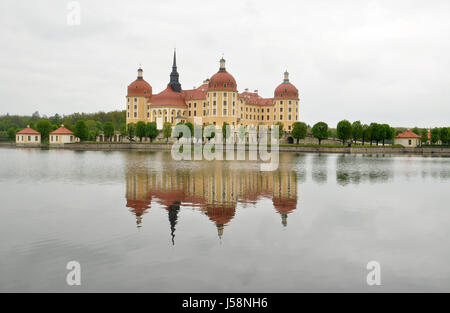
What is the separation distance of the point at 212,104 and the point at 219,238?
11763cm

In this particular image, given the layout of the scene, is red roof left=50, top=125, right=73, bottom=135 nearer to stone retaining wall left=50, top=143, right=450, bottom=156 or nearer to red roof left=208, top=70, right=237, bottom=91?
stone retaining wall left=50, top=143, right=450, bottom=156

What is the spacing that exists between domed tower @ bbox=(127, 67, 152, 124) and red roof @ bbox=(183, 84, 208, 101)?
44.3ft

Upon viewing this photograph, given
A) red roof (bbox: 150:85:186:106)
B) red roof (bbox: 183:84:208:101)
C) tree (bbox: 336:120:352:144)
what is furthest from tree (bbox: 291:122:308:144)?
red roof (bbox: 150:85:186:106)

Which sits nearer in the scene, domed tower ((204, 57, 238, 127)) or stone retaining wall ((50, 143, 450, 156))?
stone retaining wall ((50, 143, 450, 156))

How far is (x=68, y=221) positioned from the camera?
17000 millimetres

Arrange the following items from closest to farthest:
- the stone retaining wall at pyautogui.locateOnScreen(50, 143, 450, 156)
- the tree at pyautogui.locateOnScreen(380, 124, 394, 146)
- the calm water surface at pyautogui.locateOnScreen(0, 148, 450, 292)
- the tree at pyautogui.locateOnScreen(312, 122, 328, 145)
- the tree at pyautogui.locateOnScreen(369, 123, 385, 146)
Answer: the calm water surface at pyautogui.locateOnScreen(0, 148, 450, 292) → the stone retaining wall at pyautogui.locateOnScreen(50, 143, 450, 156) → the tree at pyautogui.locateOnScreen(369, 123, 385, 146) → the tree at pyautogui.locateOnScreen(380, 124, 394, 146) → the tree at pyautogui.locateOnScreen(312, 122, 328, 145)

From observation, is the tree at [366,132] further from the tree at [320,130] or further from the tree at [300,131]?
the tree at [300,131]

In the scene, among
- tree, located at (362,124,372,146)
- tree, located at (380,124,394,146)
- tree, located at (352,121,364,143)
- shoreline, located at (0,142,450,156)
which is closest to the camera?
shoreline, located at (0,142,450,156)

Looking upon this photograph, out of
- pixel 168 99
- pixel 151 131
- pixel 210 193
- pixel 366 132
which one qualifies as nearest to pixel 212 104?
pixel 168 99

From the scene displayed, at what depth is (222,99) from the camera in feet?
422

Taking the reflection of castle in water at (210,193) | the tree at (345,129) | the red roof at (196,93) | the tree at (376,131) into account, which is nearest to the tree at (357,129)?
the tree at (376,131)

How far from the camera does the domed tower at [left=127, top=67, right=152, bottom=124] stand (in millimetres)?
142125
